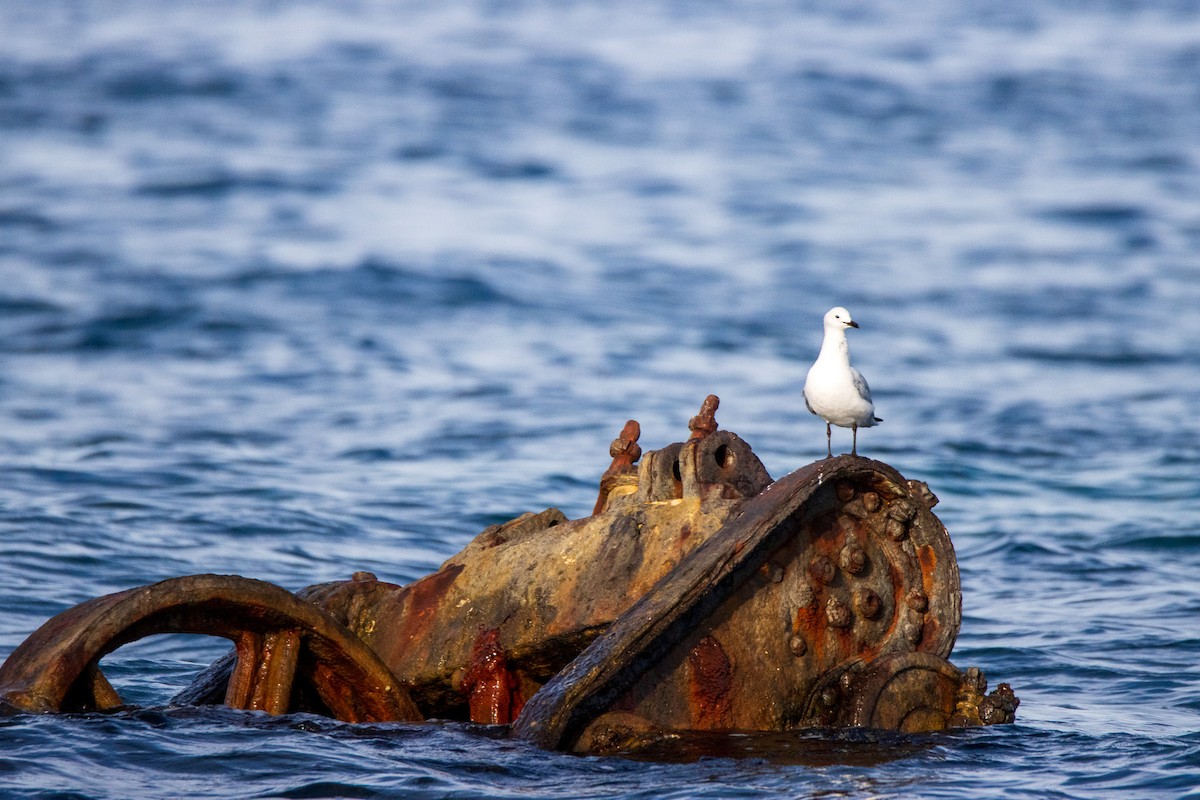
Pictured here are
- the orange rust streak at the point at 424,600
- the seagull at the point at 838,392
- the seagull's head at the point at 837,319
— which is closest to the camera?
the orange rust streak at the point at 424,600

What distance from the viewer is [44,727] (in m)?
5.07

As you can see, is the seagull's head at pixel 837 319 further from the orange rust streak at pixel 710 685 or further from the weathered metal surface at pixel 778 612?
the orange rust streak at pixel 710 685

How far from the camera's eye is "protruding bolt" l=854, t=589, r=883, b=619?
5.39m

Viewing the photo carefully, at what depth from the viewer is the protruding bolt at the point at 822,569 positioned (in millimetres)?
5336

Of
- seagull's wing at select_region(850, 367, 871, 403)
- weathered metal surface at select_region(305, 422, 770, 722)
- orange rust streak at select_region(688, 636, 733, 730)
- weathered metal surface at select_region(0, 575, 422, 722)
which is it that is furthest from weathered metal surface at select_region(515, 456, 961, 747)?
seagull's wing at select_region(850, 367, 871, 403)

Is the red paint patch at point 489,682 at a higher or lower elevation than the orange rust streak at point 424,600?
lower

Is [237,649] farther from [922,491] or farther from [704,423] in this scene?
[922,491]

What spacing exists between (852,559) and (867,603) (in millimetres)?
172

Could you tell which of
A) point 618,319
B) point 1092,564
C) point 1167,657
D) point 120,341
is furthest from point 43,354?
point 1167,657

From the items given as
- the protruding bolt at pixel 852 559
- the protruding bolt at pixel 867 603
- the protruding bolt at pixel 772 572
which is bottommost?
the protruding bolt at pixel 867 603

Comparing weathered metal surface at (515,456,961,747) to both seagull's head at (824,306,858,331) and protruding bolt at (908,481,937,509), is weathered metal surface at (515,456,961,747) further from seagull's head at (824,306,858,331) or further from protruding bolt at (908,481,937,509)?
seagull's head at (824,306,858,331)

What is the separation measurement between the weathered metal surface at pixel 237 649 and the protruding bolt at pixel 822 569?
1588mm

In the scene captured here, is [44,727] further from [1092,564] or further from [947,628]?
[1092,564]

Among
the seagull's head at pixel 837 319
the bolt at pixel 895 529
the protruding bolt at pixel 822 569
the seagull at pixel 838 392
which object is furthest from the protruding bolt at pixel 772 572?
the seagull's head at pixel 837 319
